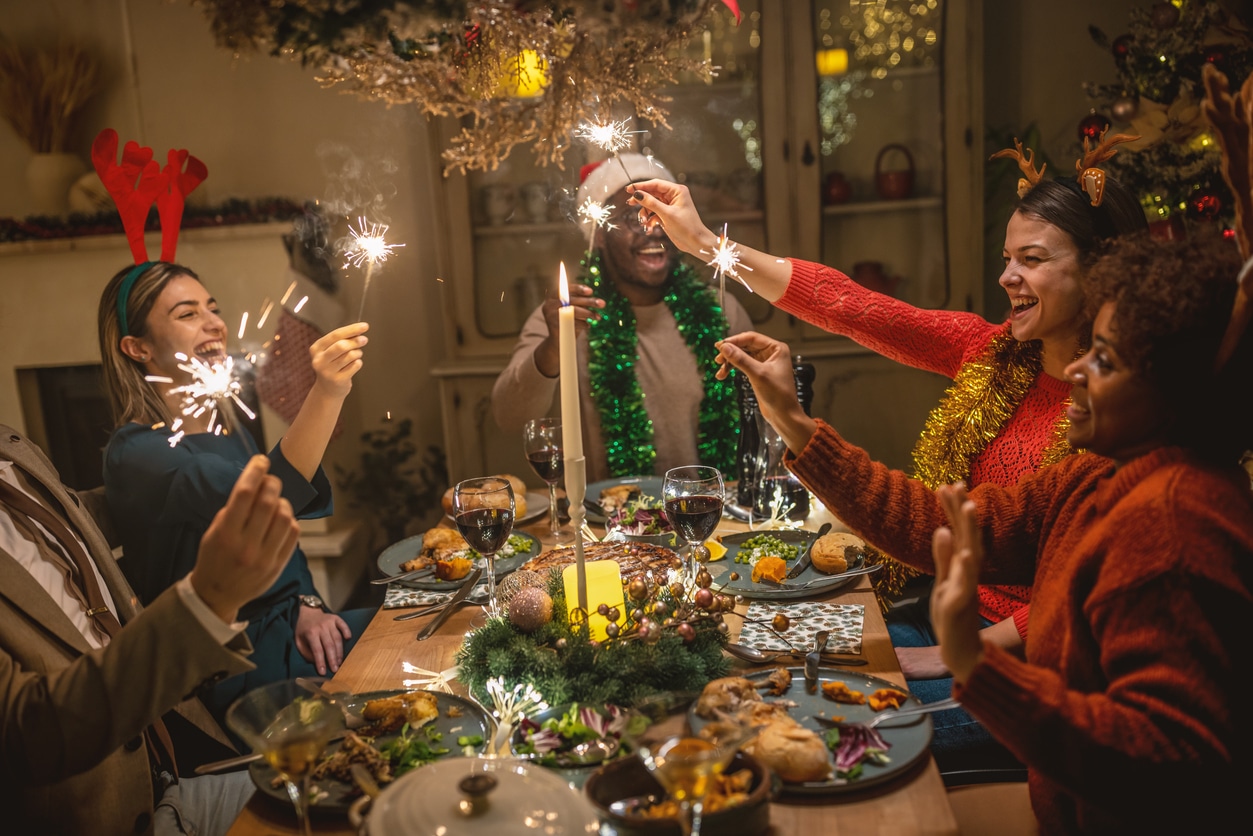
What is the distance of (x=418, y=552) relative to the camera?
5.87 feet

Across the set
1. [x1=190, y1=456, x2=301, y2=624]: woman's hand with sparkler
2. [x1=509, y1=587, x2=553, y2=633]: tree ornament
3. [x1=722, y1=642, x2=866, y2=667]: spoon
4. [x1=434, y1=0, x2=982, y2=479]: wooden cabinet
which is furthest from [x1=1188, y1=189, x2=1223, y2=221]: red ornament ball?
[x1=190, y1=456, x2=301, y2=624]: woman's hand with sparkler

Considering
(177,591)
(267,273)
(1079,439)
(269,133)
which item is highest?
(269,133)

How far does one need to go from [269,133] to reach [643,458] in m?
2.08

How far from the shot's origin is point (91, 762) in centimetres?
108

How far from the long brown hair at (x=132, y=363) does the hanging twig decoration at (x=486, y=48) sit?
766 millimetres

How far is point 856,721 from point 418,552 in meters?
0.97

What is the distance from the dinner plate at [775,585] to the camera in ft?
4.90

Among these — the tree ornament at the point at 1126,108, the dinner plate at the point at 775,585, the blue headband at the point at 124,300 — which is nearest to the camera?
the dinner plate at the point at 775,585

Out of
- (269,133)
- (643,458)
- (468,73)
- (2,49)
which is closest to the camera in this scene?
(468,73)

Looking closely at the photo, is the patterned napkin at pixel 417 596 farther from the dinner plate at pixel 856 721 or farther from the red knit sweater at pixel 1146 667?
the red knit sweater at pixel 1146 667

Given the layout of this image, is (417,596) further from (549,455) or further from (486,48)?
(486,48)

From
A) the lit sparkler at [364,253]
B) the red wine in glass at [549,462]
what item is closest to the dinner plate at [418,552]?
the red wine in glass at [549,462]

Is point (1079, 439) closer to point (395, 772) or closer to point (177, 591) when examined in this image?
point (395, 772)

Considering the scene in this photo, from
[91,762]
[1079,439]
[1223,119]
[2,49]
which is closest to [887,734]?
[1079,439]
